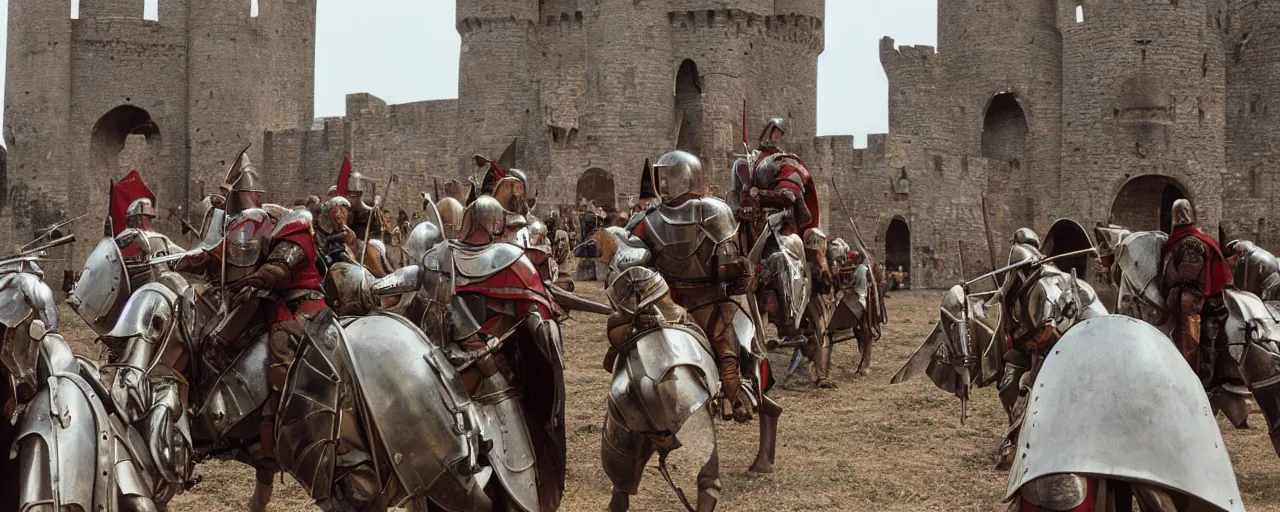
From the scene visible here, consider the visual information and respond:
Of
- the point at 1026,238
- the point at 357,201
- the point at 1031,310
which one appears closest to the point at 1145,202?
the point at 1026,238

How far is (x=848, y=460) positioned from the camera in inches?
440

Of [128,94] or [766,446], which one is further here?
[128,94]

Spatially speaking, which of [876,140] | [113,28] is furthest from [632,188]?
[113,28]

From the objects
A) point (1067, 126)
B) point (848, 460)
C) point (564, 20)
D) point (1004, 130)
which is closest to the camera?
point (848, 460)

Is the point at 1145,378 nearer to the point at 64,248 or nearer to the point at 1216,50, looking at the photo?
the point at 1216,50

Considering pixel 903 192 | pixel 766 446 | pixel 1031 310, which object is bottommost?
pixel 766 446

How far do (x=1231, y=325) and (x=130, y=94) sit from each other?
3711cm

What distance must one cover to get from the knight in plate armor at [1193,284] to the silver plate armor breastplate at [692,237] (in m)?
3.23

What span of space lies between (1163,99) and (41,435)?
30962mm

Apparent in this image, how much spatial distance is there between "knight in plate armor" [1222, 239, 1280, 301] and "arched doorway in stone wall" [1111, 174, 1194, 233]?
77.3 feet

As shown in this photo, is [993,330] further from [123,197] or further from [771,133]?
[123,197]

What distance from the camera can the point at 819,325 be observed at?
15.1m

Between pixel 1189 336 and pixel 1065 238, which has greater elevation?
pixel 1065 238

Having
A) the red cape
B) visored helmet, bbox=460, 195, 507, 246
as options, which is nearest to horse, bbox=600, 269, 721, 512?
visored helmet, bbox=460, 195, 507, 246
